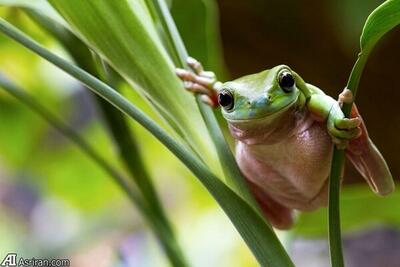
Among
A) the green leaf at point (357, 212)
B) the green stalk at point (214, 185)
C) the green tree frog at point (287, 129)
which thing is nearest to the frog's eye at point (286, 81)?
the green tree frog at point (287, 129)

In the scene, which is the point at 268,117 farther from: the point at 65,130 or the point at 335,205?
the point at 65,130

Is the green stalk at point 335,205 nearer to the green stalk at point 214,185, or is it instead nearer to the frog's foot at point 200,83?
the green stalk at point 214,185

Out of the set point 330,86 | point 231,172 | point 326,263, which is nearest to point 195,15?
point 231,172

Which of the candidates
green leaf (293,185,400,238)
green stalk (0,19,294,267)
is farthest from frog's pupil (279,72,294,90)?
green leaf (293,185,400,238)

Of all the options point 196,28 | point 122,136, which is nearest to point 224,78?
point 196,28

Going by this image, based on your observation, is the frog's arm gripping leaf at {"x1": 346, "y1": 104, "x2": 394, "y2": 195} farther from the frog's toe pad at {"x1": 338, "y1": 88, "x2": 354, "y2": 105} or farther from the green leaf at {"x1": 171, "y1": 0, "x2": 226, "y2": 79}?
the green leaf at {"x1": 171, "y1": 0, "x2": 226, "y2": 79}

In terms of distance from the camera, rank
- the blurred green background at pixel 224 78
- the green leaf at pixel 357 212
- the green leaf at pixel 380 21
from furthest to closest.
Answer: the blurred green background at pixel 224 78 < the green leaf at pixel 357 212 < the green leaf at pixel 380 21
